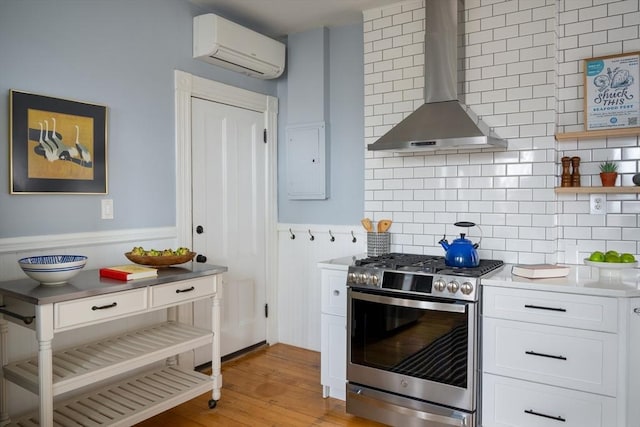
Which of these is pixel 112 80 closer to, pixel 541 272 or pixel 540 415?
pixel 541 272

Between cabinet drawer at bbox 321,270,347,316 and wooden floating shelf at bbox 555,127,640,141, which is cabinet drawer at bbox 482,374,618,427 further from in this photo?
wooden floating shelf at bbox 555,127,640,141

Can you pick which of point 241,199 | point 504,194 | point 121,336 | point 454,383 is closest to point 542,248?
point 504,194

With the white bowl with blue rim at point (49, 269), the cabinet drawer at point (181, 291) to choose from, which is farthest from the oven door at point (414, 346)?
the white bowl with blue rim at point (49, 269)

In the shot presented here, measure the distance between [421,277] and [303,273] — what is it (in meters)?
1.63

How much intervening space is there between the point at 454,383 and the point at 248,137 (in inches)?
96.0

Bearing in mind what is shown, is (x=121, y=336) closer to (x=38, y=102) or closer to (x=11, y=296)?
(x=11, y=296)

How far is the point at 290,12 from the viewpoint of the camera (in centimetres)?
350

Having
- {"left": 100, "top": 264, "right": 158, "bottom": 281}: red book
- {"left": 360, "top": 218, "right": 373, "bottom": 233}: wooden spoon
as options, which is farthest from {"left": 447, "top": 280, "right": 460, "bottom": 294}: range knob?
{"left": 100, "top": 264, "right": 158, "bottom": 281}: red book

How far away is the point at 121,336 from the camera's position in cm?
279

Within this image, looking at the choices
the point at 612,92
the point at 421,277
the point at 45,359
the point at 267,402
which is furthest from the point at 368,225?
the point at 45,359

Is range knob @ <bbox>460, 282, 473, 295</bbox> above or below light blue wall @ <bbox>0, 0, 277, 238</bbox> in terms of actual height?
below

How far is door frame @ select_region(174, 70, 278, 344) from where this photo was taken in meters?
3.25

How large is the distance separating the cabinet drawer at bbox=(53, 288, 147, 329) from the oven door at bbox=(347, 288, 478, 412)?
118cm

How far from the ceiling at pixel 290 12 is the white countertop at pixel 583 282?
208cm
